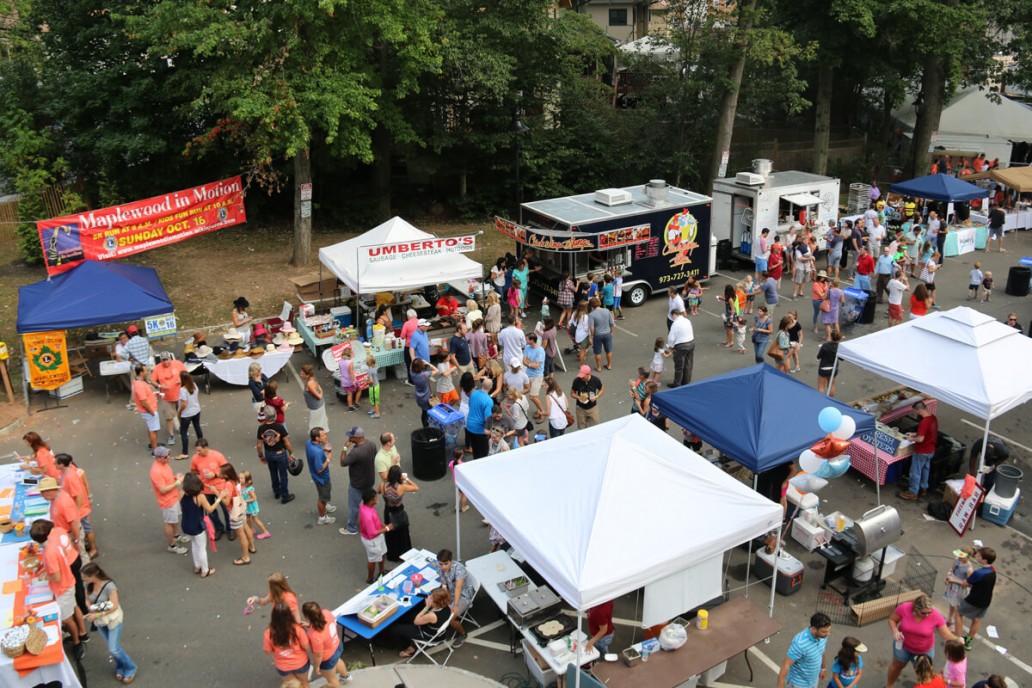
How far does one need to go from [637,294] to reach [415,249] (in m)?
5.51

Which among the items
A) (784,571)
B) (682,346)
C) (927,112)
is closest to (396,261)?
(682,346)

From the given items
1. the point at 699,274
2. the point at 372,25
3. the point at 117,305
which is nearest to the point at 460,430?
the point at 117,305

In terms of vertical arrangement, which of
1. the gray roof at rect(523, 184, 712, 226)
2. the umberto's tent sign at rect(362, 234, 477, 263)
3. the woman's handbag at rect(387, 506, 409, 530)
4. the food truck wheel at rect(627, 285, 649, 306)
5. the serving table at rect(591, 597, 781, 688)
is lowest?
the serving table at rect(591, 597, 781, 688)

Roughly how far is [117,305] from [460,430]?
6.05 m

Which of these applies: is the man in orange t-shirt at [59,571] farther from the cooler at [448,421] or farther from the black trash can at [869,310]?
the black trash can at [869,310]

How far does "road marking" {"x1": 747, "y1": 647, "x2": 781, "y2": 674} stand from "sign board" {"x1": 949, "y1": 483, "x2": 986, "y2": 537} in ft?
12.0

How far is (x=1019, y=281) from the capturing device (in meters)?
18.8

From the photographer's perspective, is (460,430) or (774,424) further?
(460,430)

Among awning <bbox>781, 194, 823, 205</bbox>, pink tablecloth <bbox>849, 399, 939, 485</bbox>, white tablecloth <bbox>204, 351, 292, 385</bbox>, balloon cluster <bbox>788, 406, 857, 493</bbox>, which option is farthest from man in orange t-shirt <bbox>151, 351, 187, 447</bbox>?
awning <bbox>781, 194, 823, 205</bbox>

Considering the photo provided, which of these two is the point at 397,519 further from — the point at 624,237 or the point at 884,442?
the point at 624,237

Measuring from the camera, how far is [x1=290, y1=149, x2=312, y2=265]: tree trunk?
65.9 ft

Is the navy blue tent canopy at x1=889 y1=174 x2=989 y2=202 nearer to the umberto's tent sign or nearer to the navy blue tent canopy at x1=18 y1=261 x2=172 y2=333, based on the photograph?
the umberto's tent sign

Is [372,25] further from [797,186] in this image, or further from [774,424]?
[774,424]

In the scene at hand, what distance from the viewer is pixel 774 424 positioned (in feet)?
32.0
